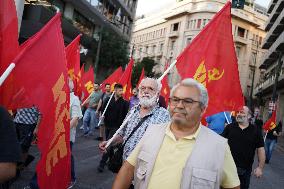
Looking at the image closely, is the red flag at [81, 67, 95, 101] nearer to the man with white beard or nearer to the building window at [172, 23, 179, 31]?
the man with white beard

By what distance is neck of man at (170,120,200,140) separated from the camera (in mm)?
3020

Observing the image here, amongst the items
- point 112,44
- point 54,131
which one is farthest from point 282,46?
point 54,131

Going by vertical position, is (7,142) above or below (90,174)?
above

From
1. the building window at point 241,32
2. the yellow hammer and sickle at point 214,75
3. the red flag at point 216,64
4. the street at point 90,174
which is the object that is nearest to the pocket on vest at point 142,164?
the red flag at point 216,64

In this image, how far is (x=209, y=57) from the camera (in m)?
5.89

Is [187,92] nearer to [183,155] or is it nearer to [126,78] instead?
[183,155]

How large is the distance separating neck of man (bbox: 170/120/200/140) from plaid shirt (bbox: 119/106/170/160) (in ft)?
4.38

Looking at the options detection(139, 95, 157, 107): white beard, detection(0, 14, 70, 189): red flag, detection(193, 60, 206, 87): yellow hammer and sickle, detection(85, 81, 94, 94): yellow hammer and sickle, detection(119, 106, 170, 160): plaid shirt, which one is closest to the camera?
detection(0, 14, 70, 189): red flag

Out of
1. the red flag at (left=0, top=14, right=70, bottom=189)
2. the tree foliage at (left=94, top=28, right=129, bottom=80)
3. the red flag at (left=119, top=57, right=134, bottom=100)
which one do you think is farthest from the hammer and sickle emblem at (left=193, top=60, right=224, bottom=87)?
the tree foliage at (left=94, top=28, right=129, bottom=80)

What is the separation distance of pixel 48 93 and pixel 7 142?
5.07ft

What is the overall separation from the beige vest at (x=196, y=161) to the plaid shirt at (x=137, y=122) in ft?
4.16

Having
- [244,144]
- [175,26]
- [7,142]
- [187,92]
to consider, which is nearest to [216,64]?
[244,144]

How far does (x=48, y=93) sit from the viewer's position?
394cm

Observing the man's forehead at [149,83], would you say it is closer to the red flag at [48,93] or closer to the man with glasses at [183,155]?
the red flag at [48,93]
